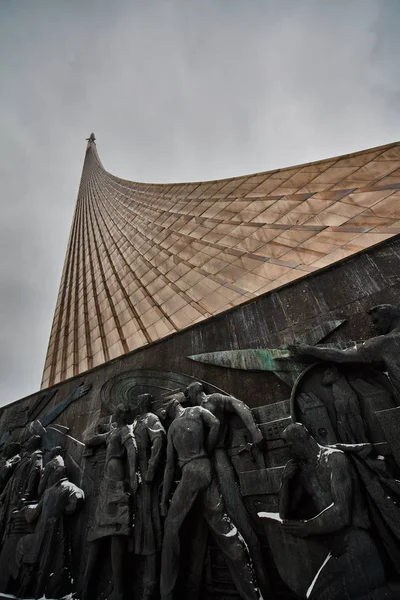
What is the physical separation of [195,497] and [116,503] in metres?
0.78

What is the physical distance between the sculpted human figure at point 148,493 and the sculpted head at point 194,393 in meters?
0.38

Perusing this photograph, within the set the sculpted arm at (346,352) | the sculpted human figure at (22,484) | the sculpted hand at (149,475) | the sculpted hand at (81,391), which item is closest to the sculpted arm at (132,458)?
the sculpted hand at (149,475)

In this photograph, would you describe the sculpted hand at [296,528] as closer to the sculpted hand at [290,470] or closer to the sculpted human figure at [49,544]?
the sculpted hand at [290,470]

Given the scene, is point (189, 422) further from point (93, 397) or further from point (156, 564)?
point (93, 397)

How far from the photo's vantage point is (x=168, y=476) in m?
2.50

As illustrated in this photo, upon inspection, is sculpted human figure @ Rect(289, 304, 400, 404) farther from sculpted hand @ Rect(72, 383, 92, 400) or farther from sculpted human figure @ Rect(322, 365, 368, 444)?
sculpted hand @ Rect(72, 383, 92, 400)

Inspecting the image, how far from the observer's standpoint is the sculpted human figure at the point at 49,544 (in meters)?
2.64

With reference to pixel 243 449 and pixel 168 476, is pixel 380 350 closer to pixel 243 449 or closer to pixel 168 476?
pixel 243 449

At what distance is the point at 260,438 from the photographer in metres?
2.28

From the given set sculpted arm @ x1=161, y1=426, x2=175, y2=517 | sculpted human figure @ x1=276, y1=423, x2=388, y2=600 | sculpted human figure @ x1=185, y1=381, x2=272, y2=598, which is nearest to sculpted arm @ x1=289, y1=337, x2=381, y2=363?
sculpted human figure @ x1=276, y1=423, x2=388, y2=600

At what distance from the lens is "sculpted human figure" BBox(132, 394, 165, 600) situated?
2303 mm

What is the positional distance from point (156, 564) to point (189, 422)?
1.07m

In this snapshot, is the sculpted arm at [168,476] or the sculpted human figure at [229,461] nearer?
the sculpted human figure at [229,461]

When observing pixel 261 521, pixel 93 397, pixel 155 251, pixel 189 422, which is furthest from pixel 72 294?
pixel 261 521
